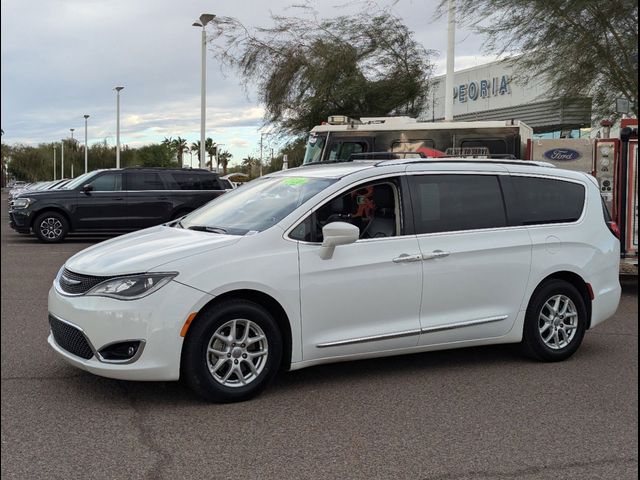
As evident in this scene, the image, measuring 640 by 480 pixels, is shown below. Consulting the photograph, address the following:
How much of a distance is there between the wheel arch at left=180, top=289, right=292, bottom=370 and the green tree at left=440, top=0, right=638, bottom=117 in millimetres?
9397

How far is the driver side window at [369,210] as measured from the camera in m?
5.64

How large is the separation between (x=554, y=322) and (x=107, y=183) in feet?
43.4

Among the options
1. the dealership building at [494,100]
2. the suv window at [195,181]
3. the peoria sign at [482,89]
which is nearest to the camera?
the suv window at [195,181]

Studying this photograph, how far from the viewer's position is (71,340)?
5.03 metres

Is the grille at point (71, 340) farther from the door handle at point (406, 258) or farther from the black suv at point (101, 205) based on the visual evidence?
the black suv at point (101, 205)

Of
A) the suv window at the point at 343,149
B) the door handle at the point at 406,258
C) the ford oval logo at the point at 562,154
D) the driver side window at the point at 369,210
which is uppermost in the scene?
the suv window at the point at 343,149

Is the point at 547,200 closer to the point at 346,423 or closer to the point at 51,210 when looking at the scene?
the point at 346,423

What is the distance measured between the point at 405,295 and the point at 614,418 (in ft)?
5.47

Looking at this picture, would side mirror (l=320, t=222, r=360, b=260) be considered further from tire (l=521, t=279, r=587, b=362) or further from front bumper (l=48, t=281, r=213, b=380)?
tire (l=521, t=279, r=587, b=362)

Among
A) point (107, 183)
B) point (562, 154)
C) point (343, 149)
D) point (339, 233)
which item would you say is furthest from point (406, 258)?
point (107, 183)

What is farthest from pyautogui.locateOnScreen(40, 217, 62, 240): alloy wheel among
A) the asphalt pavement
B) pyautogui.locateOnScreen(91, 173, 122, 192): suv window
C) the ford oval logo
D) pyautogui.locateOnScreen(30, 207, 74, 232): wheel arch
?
the asphalt pavement

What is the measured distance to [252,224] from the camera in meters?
5.62

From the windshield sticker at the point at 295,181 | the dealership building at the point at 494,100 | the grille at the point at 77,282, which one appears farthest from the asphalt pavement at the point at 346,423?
the dealership building at the point at 494,100

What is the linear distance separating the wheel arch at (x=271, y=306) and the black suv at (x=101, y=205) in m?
12.6
